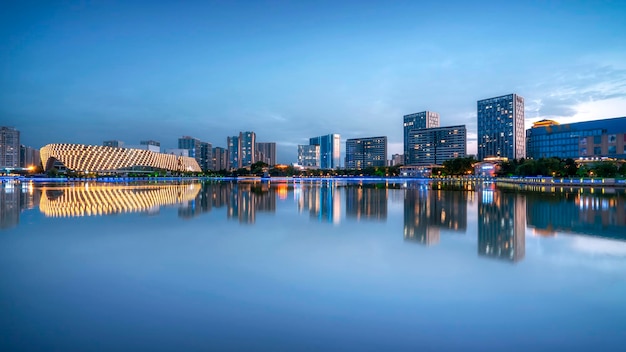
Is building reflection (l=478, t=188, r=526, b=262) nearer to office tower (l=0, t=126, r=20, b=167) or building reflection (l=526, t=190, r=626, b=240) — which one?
building reflection (l=526, t=190, r=626, b=240)

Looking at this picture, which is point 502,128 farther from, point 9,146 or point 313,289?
point 9,146

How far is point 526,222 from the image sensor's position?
13.5 m

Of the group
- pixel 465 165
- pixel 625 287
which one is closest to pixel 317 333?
pixel 625 287

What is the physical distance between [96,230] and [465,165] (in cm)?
10751

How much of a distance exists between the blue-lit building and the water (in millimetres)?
99715

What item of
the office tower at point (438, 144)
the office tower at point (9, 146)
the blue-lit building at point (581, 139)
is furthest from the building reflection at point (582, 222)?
the office tower at point (9, 146)

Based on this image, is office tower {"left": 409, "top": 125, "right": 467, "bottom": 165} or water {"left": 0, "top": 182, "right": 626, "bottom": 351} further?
office tower {"left": 409, "top": 125, "right": 467, "bottom": 165}

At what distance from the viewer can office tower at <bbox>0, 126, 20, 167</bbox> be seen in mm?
172000

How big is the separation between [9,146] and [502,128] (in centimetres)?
22789

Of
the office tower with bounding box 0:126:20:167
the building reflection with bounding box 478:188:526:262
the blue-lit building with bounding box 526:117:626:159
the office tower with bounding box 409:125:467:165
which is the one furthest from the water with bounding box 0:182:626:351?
the office tower with bounding box 0:126:20:167

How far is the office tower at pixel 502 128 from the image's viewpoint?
153 meters

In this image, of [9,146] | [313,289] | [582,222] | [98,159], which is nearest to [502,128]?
[582,222]

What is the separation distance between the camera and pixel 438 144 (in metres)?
176

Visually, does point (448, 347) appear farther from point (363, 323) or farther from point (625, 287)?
point (625, 287)
